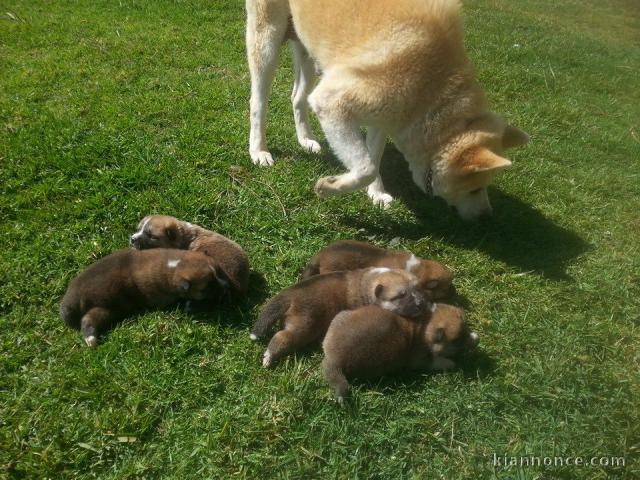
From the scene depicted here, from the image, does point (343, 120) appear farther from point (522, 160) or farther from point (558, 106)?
point (558, 106)

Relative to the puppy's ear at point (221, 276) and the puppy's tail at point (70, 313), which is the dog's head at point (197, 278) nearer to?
the puppy's ear at point (221, 276)

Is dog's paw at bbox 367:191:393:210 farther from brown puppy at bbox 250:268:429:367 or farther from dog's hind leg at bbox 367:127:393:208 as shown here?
brown puppy at bbox 250:268:429:367

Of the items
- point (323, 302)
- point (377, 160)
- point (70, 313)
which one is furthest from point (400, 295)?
point (70, 313)

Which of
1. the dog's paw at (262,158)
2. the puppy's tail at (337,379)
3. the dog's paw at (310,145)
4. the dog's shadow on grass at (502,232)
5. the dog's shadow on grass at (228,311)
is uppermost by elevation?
the dog's paw at (262,158)

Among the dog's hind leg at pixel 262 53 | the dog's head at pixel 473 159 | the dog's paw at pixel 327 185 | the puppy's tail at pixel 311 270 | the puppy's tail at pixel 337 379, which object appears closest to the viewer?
the puppy's tail at pixel 337 379

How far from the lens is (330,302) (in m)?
3.32

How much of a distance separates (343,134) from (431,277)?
4.90 ft

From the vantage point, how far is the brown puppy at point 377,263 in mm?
3654

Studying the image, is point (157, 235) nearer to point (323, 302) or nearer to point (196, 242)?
point (196, 242)

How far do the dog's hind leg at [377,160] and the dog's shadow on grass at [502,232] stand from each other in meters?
0.18

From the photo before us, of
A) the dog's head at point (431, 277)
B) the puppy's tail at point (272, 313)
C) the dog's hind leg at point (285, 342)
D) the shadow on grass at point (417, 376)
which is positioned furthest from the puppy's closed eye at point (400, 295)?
the puppy's tail at point (272, 313)

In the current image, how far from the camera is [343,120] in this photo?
431cm

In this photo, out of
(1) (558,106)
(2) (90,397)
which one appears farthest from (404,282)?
(1) (558,106)

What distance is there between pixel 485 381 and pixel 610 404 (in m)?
0.76
